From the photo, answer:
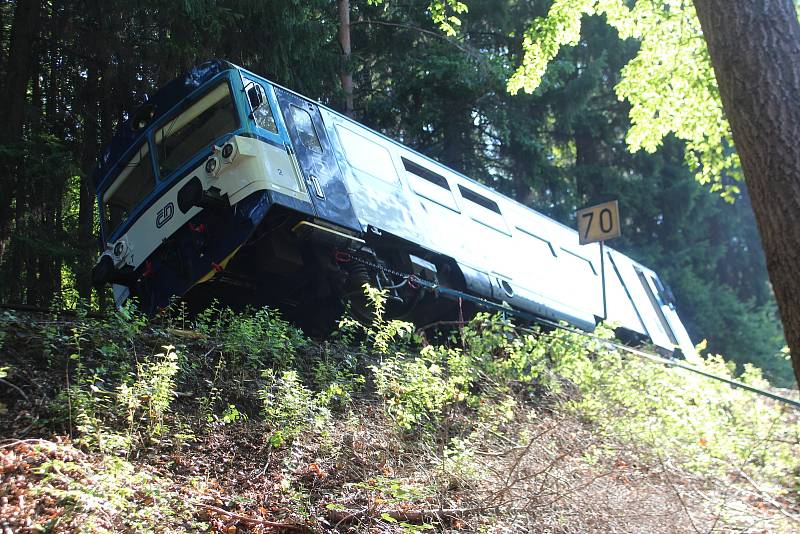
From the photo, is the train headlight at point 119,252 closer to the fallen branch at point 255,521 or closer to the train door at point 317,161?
the train door at point 317,161

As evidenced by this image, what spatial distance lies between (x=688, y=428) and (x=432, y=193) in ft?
13.2

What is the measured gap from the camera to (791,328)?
3707 millimetres

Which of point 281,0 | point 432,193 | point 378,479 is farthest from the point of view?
point 281,0

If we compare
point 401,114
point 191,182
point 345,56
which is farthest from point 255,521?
point 401,114

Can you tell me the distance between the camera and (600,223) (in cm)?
928

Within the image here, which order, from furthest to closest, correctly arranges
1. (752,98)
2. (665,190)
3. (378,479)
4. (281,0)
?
(665,190), (281,0), (378,479), (752,98)

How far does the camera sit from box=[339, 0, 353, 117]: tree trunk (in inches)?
553

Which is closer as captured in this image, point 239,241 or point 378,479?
point 378,479

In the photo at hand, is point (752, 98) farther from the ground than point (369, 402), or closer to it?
farther from the ground

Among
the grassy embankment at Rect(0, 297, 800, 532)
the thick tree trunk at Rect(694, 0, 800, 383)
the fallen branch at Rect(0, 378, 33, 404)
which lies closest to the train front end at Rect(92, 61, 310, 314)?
the grassy embankment at Rect(0, 297, 800, 532)

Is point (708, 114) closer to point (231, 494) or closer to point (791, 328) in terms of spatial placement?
point (791, 328)

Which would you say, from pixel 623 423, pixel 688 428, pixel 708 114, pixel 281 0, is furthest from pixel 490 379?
pixel 281 0

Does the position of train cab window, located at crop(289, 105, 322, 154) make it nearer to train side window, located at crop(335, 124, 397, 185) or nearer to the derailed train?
the derailed train

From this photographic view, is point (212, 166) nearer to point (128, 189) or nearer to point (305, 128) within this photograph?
point (305, 128)
